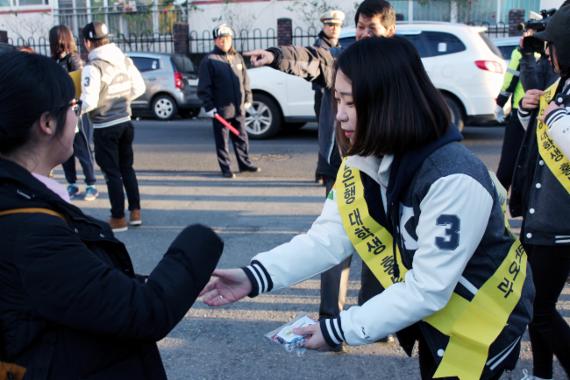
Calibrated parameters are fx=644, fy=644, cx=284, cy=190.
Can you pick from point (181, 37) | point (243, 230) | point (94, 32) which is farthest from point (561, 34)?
point (181, 37)

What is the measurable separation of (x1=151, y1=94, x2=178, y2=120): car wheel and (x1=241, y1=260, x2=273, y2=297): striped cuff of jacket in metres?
13.3

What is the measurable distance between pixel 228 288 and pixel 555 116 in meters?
1.52

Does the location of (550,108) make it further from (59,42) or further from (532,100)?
(59,42)

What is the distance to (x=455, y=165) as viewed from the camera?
1.86 meters

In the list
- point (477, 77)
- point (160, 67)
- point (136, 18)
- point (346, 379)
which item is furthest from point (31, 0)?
point (346, 379)

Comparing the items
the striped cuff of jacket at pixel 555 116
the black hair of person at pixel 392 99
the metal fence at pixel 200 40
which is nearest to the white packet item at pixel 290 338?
the black hair of person at pixel 392 99

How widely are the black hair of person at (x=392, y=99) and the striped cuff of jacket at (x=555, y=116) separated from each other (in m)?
0.90

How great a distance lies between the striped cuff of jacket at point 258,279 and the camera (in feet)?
7.28

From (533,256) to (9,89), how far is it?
2.34 m

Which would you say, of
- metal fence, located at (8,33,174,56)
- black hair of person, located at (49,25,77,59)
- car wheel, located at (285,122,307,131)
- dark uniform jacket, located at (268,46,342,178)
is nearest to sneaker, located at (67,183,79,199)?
black hair of person, located at (49,25,77,59)

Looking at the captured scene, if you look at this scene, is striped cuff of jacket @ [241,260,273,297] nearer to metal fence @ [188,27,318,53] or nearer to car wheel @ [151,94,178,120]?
car wheel @ [151,94,178,120]

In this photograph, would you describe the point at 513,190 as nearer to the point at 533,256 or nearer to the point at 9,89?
the point at 533,256

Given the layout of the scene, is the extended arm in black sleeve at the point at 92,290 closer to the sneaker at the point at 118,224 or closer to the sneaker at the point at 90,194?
the sneaker at the point at 118,224

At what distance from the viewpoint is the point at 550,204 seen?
9.46 feet
